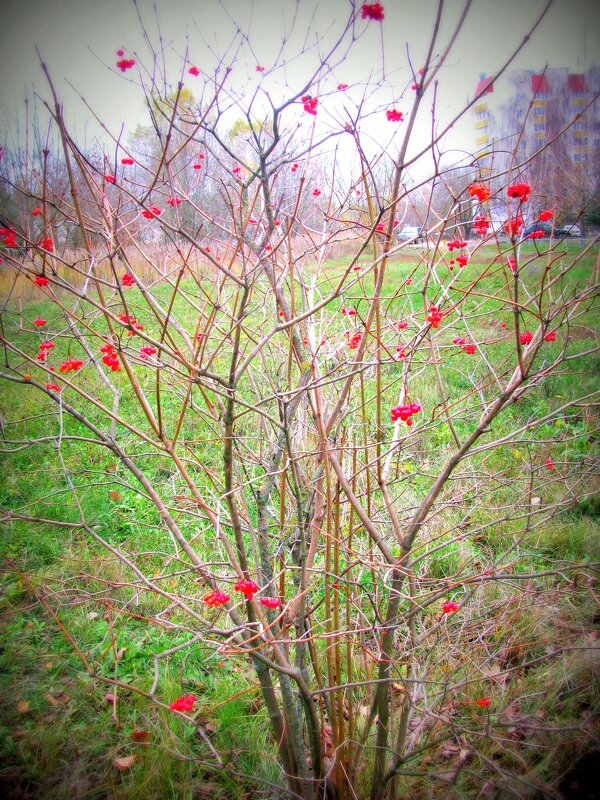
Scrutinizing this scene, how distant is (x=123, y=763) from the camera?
1820 mm

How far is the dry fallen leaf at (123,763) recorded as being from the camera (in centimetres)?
182

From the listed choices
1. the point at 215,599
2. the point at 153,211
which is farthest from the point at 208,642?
the point at 153,211

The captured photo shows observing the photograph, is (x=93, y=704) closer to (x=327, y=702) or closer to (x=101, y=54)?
(x=327, y=702)

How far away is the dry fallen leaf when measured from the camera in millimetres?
1816

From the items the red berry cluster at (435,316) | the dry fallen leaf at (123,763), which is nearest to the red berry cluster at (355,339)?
the red berry cluster at (435,316)

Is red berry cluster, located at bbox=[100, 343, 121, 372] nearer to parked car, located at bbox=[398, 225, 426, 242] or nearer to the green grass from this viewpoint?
the green grass

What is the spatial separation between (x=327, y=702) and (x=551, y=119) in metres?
4.59

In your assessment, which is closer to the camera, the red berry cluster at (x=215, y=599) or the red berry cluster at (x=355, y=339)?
the red berry cluster at (x=215, y=599)

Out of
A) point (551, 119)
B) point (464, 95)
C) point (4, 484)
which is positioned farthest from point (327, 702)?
point (551, 119)

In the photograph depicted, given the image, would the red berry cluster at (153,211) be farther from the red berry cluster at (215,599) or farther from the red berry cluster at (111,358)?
the red berry cluster at (215,599)

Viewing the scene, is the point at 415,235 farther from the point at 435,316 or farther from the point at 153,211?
the point at 153,211

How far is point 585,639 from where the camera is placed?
2.03m

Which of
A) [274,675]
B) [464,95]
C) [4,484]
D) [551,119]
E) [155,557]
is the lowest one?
[274,675]

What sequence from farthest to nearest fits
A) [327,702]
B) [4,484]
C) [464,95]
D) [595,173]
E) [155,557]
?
[595,173], [4,484], [155,557], [327,702], [464,95]
